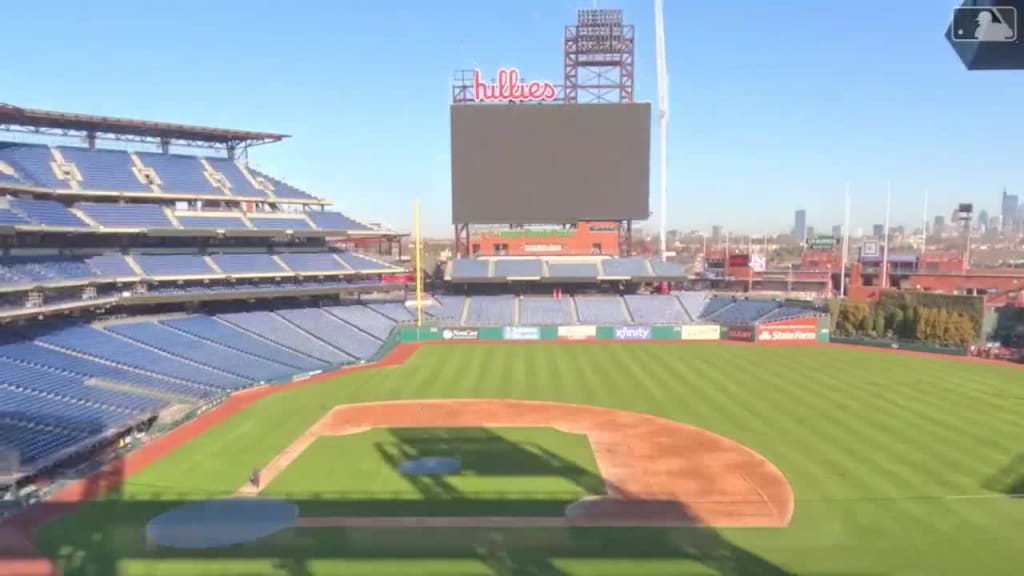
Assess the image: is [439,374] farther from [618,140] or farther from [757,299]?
[757,299]

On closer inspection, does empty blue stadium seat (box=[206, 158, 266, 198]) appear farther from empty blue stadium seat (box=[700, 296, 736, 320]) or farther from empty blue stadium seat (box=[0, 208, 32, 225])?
empty blue stadium seat (box=[700, 296, 736, 320])

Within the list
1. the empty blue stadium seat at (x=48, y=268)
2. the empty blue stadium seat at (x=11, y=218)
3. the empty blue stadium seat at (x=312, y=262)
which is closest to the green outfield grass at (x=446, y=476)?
the empty blue stadium seat at (x=48, y=268)

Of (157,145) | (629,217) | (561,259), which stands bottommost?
(561,259)

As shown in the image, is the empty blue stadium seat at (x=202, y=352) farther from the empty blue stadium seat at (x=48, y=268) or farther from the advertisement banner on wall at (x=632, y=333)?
the advertisement banner on wall at (x=632, y=333)

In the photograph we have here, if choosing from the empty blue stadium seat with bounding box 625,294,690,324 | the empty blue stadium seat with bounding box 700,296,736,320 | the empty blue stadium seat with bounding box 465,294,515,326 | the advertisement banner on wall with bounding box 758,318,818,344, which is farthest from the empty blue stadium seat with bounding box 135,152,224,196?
the advertisement banner on wall with bounding box 758,318,818,344

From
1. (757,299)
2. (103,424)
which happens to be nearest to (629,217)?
(757,299)
